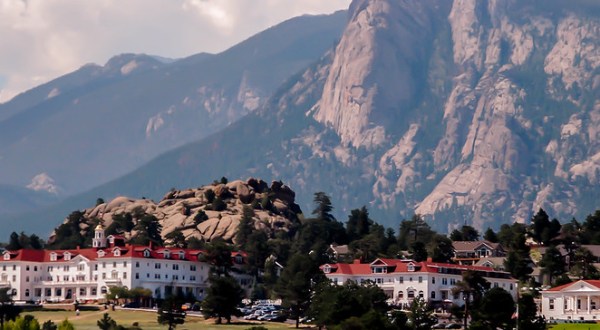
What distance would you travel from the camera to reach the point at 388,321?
182000mm

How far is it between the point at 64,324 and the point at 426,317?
47.4 metres

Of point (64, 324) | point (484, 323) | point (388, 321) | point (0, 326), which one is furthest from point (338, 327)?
point (0, 326)

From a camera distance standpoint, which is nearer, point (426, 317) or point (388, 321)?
point (388, 321)

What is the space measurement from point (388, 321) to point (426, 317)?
55.1 feet

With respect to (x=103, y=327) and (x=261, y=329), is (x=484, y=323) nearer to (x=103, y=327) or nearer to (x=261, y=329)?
(x=261, y=329)

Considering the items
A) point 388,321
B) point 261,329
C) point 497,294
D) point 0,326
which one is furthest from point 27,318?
point 497,294

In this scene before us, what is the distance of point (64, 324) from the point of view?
7037 inches

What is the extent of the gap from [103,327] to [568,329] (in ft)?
197

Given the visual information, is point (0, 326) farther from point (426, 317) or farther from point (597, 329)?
point (597, 329)

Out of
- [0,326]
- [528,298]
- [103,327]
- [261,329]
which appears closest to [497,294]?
[528,298]

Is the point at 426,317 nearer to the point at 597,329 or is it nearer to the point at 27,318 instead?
the point at 597,329

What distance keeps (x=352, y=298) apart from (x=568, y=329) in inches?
1113

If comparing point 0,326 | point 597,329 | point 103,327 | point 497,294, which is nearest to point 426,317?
point 497,294

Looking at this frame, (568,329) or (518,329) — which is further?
(568,329)
